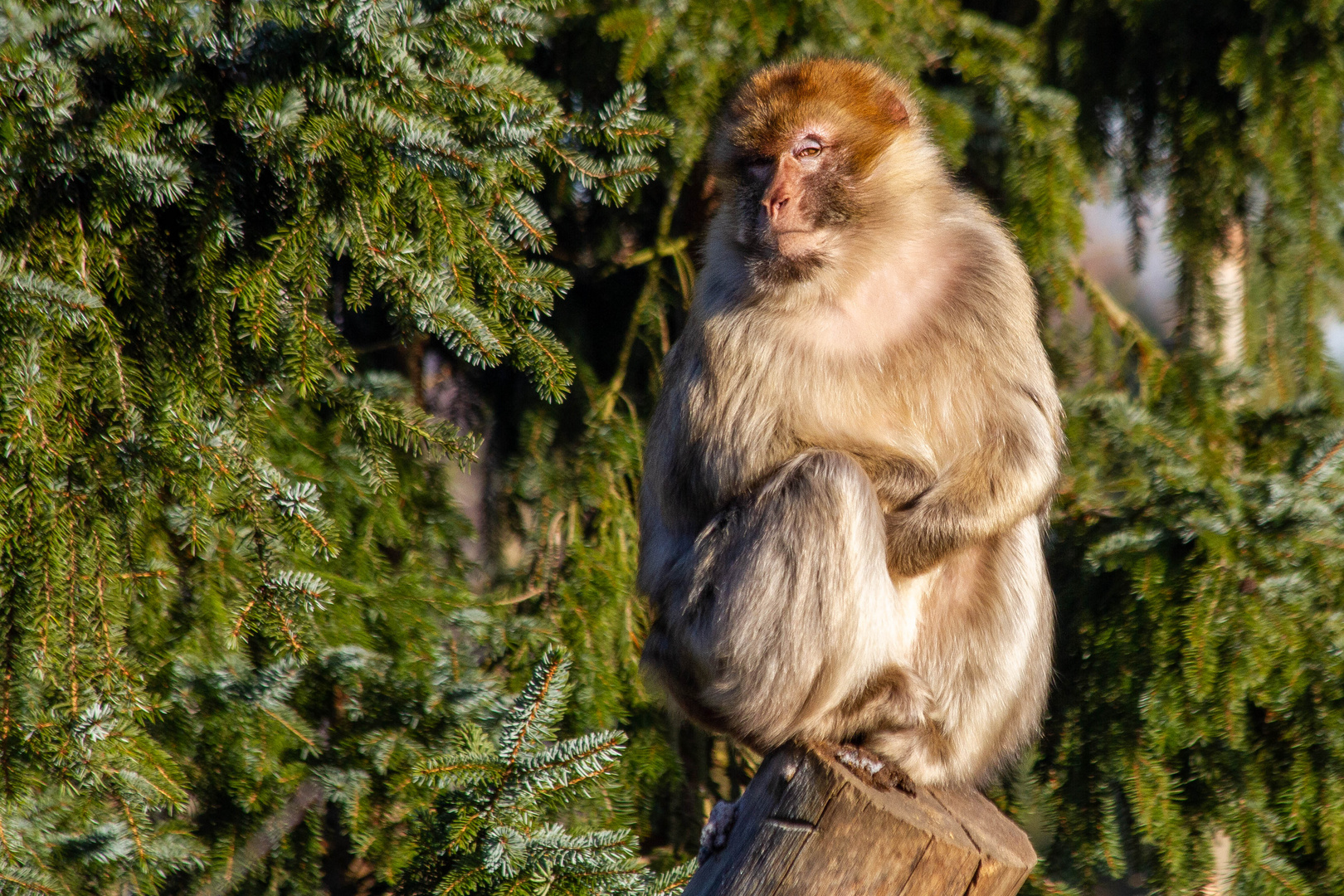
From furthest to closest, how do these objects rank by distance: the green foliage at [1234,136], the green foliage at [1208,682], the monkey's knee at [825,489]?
the green foliage at [1234,136] → the green foliage at [1208,682] → the monkey's knee at [825,489]

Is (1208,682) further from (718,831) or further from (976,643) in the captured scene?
(718,831)

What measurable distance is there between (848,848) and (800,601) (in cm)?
58

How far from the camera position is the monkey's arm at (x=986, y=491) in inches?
99.7

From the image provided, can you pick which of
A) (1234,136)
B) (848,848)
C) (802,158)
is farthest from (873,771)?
(1234,136)

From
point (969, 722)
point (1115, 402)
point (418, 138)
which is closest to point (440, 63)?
point (418, 138)

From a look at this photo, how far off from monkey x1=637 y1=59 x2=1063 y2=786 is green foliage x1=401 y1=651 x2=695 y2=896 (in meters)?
0.41

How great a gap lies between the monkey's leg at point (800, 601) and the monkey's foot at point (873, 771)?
5.3 inches

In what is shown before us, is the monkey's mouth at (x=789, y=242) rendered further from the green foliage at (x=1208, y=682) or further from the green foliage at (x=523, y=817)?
the green foliage at (x=1208, y=682)

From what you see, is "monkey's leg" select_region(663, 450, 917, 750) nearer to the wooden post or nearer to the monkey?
the monkey

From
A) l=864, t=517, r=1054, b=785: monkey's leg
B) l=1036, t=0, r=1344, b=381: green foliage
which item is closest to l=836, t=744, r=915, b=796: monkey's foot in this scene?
l=864, t=517, r=1054, b=785: monkey's leg

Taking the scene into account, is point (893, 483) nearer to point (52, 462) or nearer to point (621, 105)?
point (621, 105)

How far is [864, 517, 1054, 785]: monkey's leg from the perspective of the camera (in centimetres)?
269

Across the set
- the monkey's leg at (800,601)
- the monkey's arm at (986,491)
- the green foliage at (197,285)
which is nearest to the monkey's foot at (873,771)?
the monkey's leg at (800,601)

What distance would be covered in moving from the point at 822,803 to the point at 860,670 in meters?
0.44
